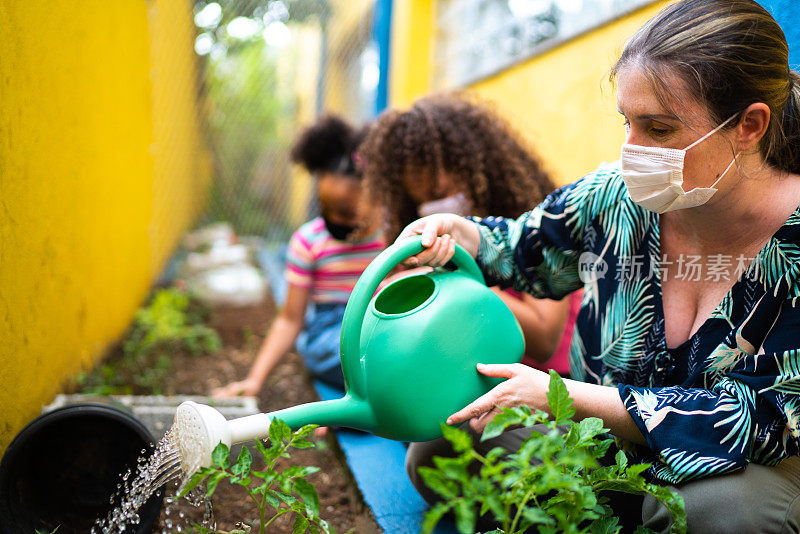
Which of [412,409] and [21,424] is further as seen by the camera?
[21,424]

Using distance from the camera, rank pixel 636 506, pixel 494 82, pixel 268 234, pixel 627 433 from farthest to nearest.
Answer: pixel 268 234
pixel 494 82
pixel 636 506
pixel 627 433

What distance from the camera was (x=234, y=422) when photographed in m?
1.27

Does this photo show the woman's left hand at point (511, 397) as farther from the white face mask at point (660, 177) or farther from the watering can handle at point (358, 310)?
the white face mask at point (660, 177)

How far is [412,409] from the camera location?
1.34 metres

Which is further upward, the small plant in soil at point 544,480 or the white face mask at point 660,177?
the white face mask at point 660,177

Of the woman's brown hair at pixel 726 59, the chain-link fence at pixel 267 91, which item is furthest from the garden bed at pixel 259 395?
the chain-link fence at pixel 267 91

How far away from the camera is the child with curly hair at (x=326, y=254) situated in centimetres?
293

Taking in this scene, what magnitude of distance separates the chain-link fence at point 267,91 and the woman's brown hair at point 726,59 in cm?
462

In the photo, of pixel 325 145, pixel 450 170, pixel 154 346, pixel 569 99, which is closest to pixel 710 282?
pixel 450 170

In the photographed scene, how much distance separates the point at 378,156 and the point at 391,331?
1175mm

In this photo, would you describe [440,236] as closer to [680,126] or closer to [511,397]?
[511,397]

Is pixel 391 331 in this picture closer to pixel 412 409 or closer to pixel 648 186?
pixel 412 409

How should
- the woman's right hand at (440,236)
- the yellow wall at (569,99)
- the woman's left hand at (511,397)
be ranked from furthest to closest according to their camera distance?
1. the yellow wall at (569,99)
2. the woman's right hand at (440,236)
3. the woman's left hand at (511,397)

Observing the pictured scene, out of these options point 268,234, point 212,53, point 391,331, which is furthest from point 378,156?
point 268,234
